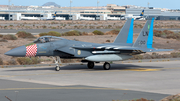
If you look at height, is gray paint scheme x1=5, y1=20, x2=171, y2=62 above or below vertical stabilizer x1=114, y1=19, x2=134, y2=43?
below

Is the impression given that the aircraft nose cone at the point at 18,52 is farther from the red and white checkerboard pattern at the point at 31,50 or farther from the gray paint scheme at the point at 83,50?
the gray paint scheme at the point at 83,50

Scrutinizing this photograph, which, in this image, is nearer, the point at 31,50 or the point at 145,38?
the point at 31,50

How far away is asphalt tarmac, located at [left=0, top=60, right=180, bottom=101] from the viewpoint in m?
13.0

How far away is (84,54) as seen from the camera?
22.6 metres

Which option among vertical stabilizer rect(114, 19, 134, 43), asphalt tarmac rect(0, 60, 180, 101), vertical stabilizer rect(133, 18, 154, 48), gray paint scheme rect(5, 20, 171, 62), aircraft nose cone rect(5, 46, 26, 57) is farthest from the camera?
vertical stabilizer rect(114, 19, 134, 43)

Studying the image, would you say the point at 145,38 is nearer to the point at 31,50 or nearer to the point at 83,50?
the point at 83,50

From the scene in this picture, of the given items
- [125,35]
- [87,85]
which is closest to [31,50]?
[87,85]

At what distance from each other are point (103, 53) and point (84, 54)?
1.51 metres

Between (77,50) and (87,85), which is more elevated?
(77,50)

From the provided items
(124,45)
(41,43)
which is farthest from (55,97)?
(124,45)

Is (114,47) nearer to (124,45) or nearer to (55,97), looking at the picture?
(124,45)

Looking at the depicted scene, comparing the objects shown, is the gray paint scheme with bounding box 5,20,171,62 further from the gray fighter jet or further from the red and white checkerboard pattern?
the red and white checkerboard pattern

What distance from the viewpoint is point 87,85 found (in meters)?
16.4

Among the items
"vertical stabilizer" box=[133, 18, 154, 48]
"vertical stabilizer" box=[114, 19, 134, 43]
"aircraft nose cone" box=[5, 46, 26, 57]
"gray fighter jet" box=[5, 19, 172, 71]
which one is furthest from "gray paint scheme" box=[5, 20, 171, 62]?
"vertical stabilizer" box=[114, 19, 134, 43]
